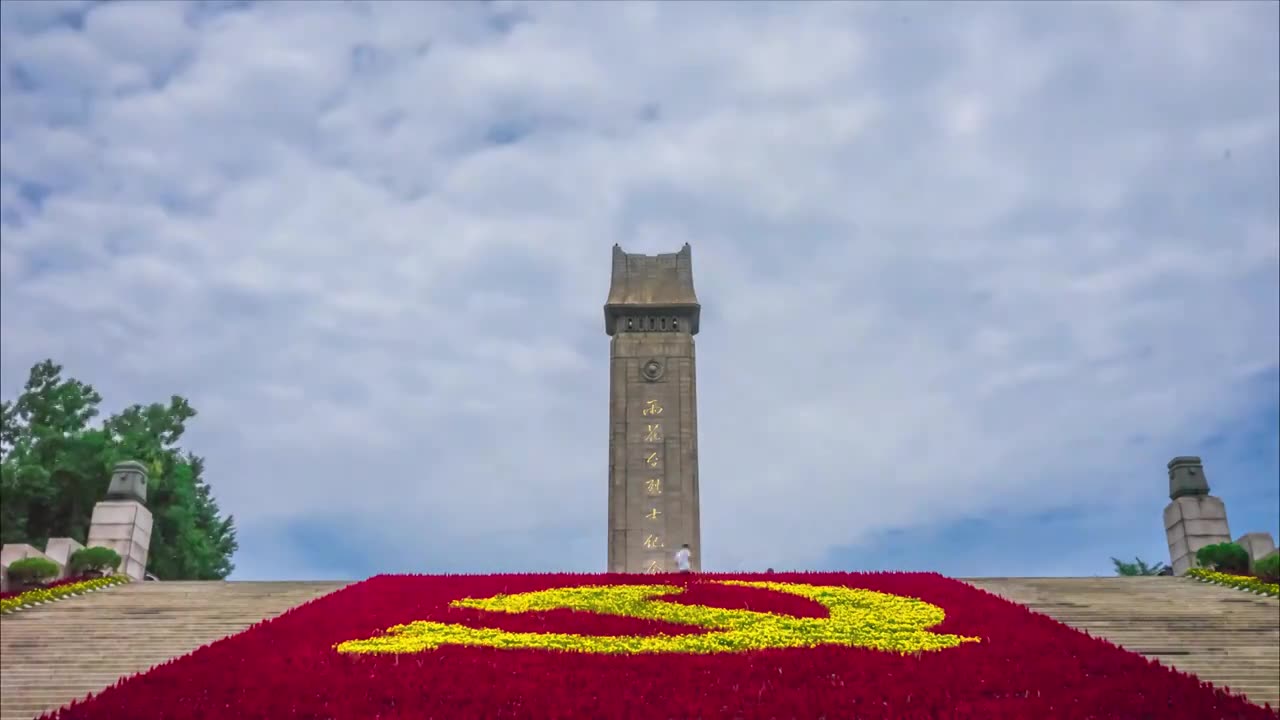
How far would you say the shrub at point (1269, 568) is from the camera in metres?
17.7

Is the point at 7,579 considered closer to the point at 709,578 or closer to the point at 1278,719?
the point at 709,578

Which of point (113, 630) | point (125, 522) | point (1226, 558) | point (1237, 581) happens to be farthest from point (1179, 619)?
point (125, 522)

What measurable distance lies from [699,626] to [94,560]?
502 inches

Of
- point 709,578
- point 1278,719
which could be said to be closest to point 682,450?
point 709,578

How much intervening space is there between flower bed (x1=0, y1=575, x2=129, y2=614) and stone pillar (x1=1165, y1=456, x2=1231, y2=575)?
19.7m

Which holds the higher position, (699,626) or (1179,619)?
(1179,619)

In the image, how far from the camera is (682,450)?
1014 inches

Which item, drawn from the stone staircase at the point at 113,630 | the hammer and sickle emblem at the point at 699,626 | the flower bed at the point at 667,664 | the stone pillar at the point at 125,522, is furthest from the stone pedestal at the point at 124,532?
the hammer and sickle emblem at the point at 699,626

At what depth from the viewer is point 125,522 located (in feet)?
72.6

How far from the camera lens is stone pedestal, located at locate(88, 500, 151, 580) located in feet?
71.7

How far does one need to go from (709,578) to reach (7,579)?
39.9 feet

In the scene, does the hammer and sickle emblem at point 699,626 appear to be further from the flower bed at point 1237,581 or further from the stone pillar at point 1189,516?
the stone pillar at point 1189,516

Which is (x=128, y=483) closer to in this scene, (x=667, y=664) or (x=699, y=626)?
(x=699, y=626)

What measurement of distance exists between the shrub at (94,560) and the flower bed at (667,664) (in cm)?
648
